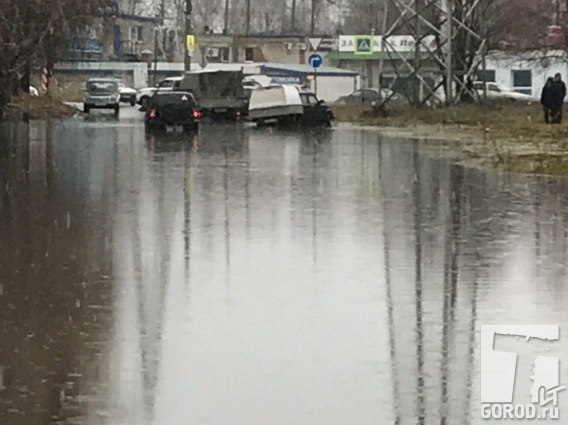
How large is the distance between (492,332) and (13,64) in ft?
136

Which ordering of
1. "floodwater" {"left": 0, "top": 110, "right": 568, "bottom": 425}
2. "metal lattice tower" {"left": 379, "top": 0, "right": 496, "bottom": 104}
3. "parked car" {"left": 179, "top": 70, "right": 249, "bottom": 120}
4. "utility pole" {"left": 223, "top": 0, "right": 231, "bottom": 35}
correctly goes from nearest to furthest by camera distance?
"floodwater" {"left": 0, "top": 110, "right": 568, "bottom": 425} → "metal lattice tower" {"left": 379, "top": 0, "right": 496, "bottom": 104} → "parked car" {"left": 179, "top": 70, "right": 249, "bottom": 120} → "utility pole" {"left": 223, "top": 0, "right": 231, "bottom": 35}

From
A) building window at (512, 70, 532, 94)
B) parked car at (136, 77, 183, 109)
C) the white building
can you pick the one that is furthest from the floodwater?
building window at (512, 70, 532, 94)

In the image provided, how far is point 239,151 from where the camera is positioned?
3375 cm

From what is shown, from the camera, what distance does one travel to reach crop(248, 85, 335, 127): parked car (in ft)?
164

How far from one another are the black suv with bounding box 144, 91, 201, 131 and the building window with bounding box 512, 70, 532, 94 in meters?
50.2

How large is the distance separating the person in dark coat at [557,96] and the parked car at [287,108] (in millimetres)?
9131

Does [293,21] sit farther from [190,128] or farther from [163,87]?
[190,128]

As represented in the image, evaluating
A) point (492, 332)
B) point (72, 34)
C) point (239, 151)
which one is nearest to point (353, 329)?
point (492, 332)

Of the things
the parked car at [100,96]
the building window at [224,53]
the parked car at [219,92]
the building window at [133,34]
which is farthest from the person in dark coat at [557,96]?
the building window at [133,34]

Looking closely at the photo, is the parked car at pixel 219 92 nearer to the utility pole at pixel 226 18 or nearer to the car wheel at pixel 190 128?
the car wheel at pixel 190 128

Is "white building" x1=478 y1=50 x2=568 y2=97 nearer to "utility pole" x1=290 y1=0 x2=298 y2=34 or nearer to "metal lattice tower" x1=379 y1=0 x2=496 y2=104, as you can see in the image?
"metal lattice tower" x1=379 y1=0 x2=496 y2=104

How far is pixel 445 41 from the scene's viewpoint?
54.2 m

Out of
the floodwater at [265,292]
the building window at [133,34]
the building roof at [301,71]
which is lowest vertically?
the floodwater at [265,292]

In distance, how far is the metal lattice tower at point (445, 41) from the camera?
54000 millimetres
